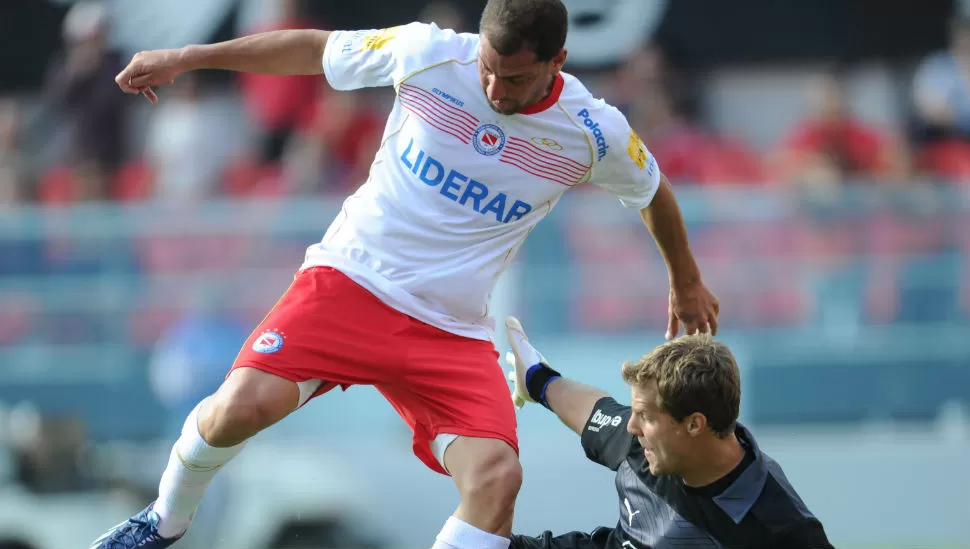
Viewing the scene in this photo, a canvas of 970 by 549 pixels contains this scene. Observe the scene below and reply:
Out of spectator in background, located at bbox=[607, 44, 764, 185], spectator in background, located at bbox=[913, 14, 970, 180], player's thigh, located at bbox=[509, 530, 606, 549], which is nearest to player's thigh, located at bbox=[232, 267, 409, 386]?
player's thigh, located at bbox=[509, 530, 606, 549]

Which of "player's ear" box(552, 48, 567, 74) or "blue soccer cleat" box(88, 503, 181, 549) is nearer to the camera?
"player's ear" box(552, 48, 567, 74)

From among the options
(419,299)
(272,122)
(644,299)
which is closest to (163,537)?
(419,299)

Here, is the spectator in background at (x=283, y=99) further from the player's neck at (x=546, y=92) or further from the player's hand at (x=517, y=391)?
the player's neck at (x=546, y=92)

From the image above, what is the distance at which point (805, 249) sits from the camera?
8.44 m

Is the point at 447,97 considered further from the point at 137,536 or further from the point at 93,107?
the point at 93,107

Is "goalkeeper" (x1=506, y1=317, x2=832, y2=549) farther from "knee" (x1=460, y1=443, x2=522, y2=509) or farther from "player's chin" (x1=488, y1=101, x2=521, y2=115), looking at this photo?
"player's chin" (x1=488, y1=101, x2=521, y2=115)

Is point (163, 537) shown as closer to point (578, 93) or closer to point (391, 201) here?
point (391, 201)

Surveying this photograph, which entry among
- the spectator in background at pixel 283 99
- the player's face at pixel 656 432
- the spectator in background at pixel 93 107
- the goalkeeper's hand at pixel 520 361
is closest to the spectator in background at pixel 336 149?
the spectator in background at pixel 283 99

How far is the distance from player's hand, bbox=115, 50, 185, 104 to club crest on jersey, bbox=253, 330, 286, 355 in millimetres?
849

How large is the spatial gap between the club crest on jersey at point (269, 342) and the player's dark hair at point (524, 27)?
1176 mm

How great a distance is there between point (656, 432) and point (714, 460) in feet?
0.65

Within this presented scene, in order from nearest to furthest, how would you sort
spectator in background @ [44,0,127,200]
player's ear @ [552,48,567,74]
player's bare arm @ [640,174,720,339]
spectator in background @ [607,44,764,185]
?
player's ear @ [552,48,567,74]
player's bare arm @ [640,174,720,339]
spectator in background @ [607,44,764,185]
spectator in background @ [44,0,127,200]

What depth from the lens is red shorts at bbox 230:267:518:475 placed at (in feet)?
14.5

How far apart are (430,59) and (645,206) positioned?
0.91m
